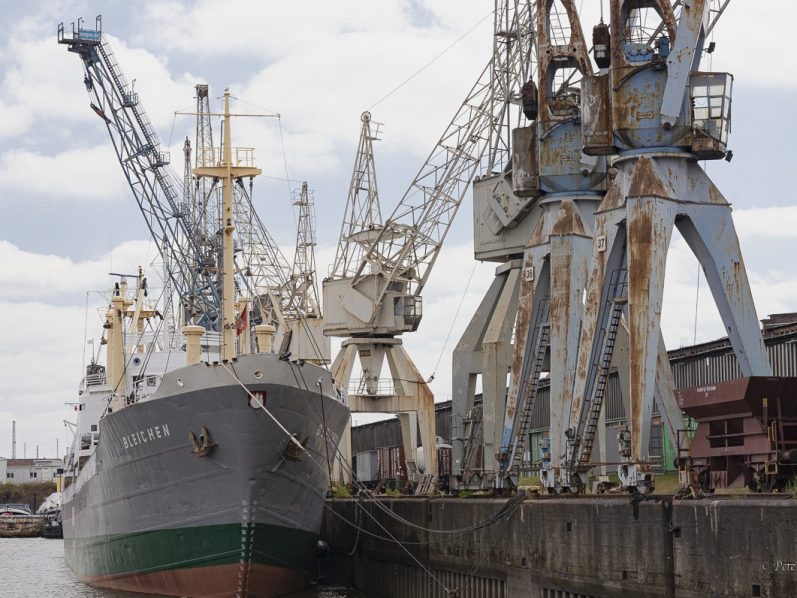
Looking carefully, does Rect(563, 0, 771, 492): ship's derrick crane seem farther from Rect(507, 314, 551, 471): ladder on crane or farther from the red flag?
the red flag

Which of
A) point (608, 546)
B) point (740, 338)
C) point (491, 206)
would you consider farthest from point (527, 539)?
point (491, 206)

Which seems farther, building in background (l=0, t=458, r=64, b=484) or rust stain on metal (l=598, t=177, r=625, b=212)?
building in background (l=0, t=458, r=64, b=484)

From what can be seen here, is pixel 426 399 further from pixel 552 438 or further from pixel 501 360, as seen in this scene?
pixel 552 438

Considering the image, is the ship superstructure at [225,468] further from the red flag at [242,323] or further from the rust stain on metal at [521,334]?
the rust stain on metal at [521,334]

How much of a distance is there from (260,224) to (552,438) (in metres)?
55.0

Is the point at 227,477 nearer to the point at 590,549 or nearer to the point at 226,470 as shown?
the point at 226,470

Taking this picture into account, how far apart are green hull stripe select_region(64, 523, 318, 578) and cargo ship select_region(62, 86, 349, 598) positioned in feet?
0.10

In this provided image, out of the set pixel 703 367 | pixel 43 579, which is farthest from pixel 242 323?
pixel 43 579

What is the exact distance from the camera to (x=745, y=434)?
79.0 feet

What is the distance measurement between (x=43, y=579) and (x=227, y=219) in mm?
22402

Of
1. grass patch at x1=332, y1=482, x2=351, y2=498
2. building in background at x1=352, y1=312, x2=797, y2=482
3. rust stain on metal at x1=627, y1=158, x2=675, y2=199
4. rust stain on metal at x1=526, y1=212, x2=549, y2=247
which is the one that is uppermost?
rust stain on metal at x1=526, y1=212, x2=549, y2=247

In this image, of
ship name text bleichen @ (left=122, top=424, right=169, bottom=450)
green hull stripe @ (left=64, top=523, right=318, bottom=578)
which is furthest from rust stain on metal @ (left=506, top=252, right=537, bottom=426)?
ship name text bleichen @ (left=122, top=424, right=169, bottom=450)

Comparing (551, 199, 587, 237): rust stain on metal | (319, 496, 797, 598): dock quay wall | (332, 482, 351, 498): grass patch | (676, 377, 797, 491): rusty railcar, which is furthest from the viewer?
(332, 482, 351, 498): grass patch

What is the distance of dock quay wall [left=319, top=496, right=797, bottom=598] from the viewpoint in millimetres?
19406
